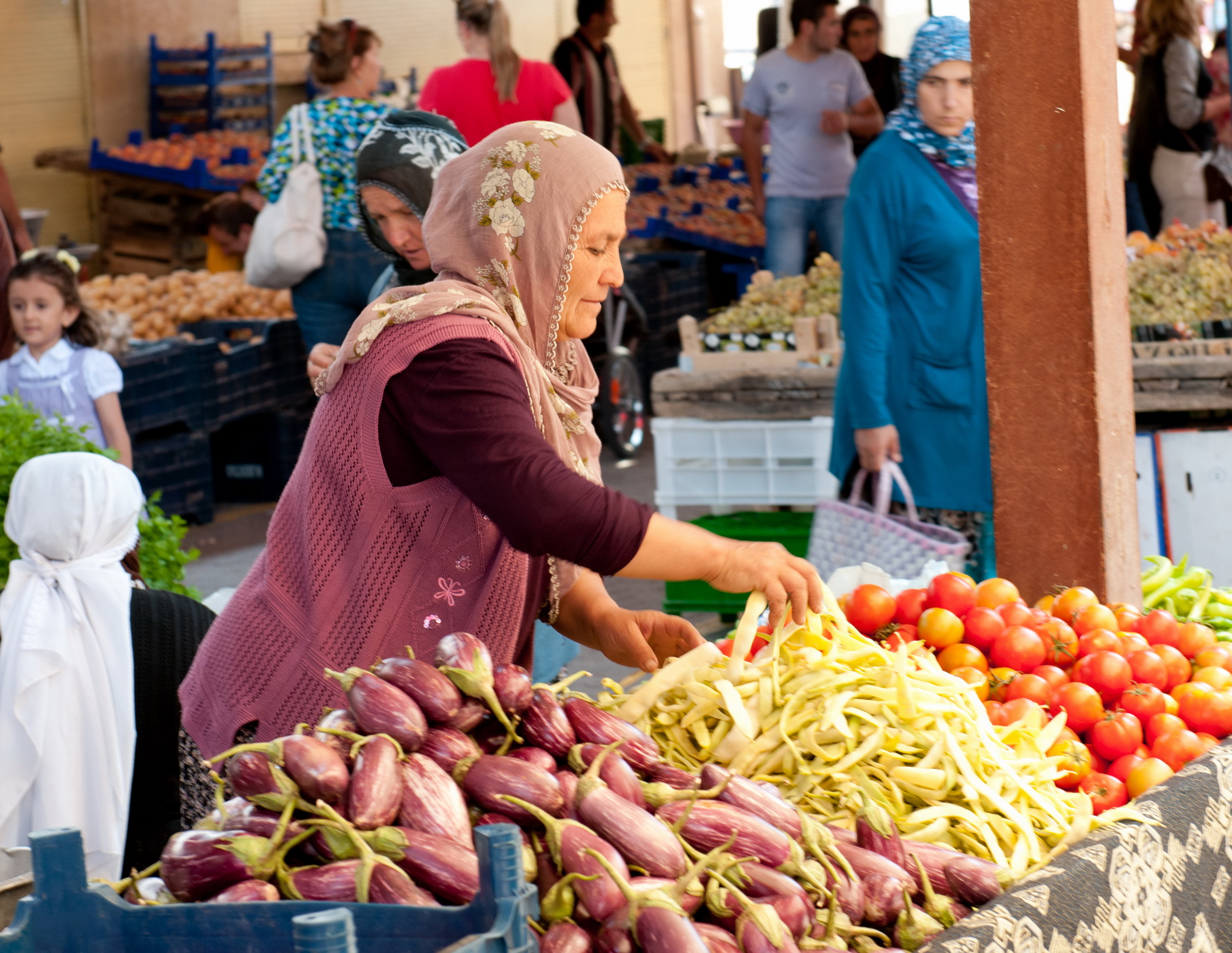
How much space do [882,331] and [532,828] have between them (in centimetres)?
241

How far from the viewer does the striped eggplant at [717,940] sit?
53.1 inches

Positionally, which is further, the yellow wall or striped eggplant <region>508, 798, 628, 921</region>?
the yellow wall

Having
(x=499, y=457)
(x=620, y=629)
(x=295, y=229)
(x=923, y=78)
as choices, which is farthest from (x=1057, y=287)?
(x=295, y=229)

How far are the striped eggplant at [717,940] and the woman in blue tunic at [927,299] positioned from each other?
233 centimetres

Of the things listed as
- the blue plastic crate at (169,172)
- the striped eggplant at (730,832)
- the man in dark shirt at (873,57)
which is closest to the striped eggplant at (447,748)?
the striped eggplant at (730,832)

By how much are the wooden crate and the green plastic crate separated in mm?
→ 514

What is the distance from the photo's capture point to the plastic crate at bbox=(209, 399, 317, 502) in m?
7.57

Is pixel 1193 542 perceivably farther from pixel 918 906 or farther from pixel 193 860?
pixel 193 860

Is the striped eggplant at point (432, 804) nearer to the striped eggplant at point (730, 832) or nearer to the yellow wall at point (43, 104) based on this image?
the striped eggplant at point (730, 832)

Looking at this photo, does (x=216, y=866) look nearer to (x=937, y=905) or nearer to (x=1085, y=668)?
(x=937, y=905)

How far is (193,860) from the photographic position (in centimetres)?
134

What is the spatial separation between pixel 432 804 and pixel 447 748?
0.31ft

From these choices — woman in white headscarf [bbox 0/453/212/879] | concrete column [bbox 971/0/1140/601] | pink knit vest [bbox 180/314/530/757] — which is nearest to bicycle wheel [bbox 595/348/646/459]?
woman in white headscarf [bbox 0/453/212/879]

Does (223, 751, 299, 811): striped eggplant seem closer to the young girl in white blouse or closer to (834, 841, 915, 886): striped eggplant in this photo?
(834, 841, 915, 886): striped eggplant
